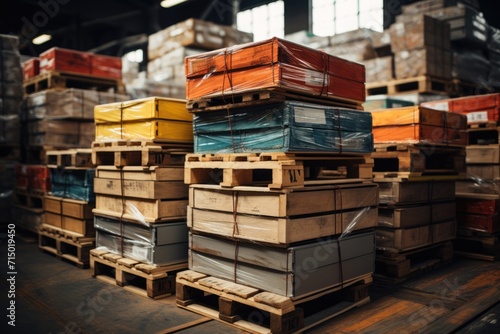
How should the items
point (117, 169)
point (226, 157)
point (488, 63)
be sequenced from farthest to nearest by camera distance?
point (488, 63) < point (117, 169) < point (226, 157)

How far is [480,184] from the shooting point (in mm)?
7242

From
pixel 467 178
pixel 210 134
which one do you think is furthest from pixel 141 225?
pixel 467 178

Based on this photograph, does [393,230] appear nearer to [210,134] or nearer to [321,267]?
[321,267]

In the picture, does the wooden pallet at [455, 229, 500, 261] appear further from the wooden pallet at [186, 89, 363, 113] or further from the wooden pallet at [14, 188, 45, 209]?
the wooden pallet at [14, 188, 45, 209]

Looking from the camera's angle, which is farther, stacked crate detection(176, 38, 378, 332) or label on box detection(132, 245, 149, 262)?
label on box detection(132, 245, 149, 262)

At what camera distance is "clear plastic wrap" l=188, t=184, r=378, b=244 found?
3.88 m

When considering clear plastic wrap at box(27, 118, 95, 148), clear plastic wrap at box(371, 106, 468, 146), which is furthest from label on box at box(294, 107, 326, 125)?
clear plastic wrap at box(27, 118, 95, 148)

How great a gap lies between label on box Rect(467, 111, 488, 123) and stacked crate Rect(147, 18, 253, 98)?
4982mm

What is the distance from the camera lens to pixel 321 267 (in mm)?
4133

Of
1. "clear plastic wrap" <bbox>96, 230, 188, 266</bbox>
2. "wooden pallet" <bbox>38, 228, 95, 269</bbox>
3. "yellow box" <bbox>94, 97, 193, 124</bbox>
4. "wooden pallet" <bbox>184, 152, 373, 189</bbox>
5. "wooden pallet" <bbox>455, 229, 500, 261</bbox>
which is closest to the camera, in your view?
"wooden pallet" <bbox>184, 152, 373, 189</bbox>

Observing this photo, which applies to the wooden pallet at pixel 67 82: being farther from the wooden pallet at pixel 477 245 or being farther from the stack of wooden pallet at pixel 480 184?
the wooden pallet at pixel 477 245

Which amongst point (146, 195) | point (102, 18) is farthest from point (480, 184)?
point (102, 18)

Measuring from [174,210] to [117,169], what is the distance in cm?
97

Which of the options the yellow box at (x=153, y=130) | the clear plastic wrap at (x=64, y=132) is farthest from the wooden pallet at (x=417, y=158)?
the clear plastic wrap at (x=64, y=132)
